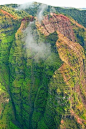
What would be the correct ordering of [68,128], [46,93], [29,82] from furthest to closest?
[29,82] < [46,93] < [68,128]

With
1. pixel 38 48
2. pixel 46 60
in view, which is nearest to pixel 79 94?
pixel 46 60

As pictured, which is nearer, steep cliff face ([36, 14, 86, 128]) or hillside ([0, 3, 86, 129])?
steep cliff face ([36, 14, 86, 128])

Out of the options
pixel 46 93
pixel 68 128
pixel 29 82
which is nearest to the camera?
pixel 68 128

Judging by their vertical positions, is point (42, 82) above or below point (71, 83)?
below

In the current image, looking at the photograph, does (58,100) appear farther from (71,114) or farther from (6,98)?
(6,98)

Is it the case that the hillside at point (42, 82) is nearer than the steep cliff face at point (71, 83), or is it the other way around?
the steep cliff face at point (71, 83)

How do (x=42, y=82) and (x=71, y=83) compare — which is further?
(x=42, y=82)

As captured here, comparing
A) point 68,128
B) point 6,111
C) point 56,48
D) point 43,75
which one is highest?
point 56,48

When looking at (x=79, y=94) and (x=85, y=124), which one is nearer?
(x=85, y=124)
